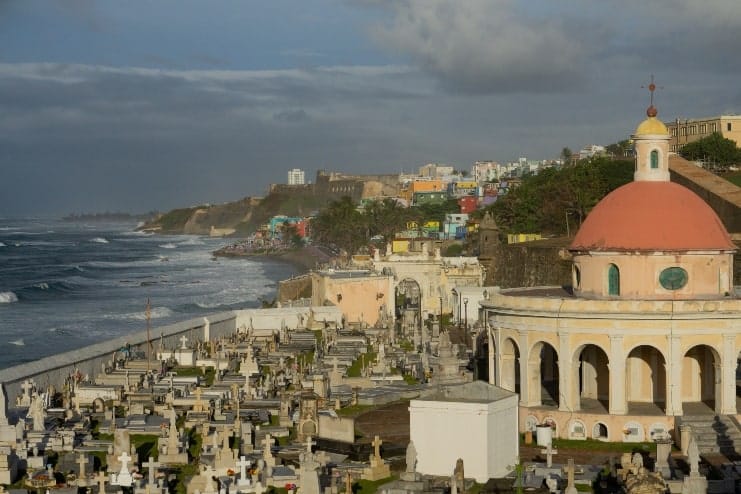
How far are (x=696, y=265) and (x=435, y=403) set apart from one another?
29.7ft

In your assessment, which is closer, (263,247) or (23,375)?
(23,375)

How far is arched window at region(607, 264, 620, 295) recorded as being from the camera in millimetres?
35062

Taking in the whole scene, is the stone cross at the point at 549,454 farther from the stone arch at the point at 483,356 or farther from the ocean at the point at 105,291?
the ocean at the point at 105,291

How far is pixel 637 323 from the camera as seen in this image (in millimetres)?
33250

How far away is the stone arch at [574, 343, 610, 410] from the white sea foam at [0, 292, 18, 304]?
6499 cm

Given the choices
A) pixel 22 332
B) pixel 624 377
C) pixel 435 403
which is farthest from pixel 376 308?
pixel 435 403

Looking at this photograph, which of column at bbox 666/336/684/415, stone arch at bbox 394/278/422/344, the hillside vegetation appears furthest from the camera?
the hillside vegetation

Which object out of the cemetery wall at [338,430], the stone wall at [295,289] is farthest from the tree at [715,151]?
the cemetery wall at [338,430]

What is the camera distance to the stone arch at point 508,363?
35750 millimetres

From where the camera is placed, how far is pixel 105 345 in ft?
153

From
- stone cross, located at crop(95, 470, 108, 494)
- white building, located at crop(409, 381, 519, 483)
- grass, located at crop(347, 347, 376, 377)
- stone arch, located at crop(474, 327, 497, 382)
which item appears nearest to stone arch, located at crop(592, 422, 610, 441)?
stone arch, located at crop(474, 327, 497, 382)

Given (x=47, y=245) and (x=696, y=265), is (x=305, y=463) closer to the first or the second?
(x=696, y=265)

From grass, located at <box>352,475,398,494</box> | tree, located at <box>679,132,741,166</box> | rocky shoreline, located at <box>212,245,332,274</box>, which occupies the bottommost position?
grass, located at <box>352,475,398,494</box>

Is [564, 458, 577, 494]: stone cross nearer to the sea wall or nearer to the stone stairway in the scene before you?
the stone stairway
